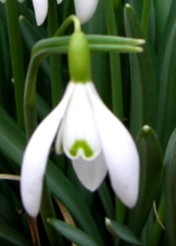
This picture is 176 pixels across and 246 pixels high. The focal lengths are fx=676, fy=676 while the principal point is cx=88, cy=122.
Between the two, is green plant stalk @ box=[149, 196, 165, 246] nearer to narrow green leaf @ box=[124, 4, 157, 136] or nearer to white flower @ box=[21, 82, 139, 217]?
narrow green leaf @ box=[124, 4, 157, 136]

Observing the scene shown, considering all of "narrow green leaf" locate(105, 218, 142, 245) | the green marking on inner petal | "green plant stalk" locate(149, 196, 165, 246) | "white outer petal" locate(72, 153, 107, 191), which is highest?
the green marking on inner petal

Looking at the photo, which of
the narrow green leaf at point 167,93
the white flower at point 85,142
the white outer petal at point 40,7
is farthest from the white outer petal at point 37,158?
the narrow green leaf at point 167,93

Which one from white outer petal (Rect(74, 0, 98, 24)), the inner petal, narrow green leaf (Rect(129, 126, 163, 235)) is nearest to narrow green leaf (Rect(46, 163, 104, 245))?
narrow green leaf (Rect(129, 126, 163, 235))

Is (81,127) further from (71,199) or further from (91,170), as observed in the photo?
(71,199)

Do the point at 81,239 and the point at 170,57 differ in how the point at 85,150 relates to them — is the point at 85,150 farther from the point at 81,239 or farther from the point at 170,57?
the point at 170,57

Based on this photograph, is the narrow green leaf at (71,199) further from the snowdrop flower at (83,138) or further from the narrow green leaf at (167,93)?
the snowdrop flower at (83,138)

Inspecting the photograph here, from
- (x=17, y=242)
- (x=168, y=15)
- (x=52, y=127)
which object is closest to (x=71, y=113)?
(x=52, y=127)

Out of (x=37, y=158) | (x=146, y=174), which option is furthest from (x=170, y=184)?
(x=37, y=158)
